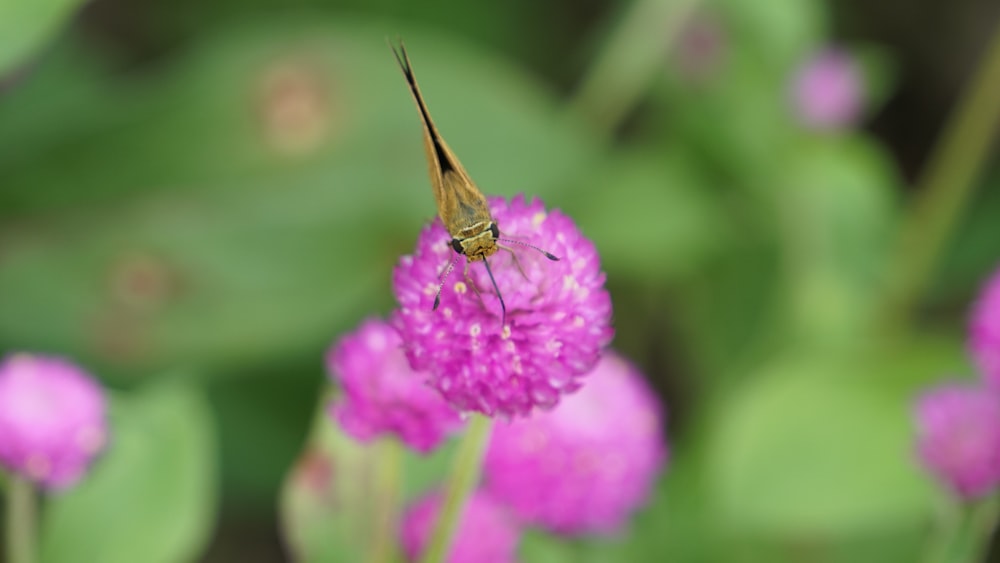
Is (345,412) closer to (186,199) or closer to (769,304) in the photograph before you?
(186,199)

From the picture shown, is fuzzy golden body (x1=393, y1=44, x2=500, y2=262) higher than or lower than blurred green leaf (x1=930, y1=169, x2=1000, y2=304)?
lower

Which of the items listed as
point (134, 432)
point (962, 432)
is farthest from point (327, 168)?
point (962, 432)

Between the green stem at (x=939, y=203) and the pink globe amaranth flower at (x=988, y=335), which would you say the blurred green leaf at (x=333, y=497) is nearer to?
the pink globe amaranth flower at (x=988, y=335)

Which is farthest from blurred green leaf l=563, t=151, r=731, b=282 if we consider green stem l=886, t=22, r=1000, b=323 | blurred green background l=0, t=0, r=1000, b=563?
green stem l=886, t=22, r=1000, b=323

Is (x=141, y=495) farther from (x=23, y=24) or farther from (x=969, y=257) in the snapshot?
(x=969, y=257)

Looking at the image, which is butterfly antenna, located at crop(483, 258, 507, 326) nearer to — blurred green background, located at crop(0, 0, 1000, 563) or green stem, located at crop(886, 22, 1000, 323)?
blurred green background, located at crop(0, 0, 1000, 563)

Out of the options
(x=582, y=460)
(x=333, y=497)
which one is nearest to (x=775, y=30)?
(x=582, y=460)
